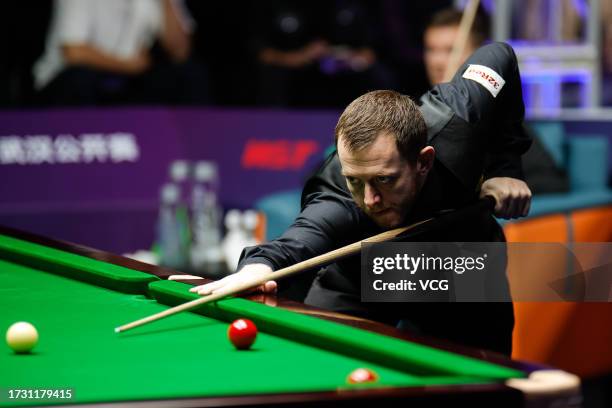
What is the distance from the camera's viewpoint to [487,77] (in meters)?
2.69

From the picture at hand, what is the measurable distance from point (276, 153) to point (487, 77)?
3.23 meters

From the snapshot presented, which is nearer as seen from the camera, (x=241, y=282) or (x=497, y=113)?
(x=241, y=282)

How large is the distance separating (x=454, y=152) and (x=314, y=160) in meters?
3.14

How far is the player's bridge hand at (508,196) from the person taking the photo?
2.67 m

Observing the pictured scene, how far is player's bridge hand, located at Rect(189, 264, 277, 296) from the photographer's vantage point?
214cm

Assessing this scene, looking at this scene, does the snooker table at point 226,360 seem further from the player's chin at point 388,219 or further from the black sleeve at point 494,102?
the black sleeve at point 494,102

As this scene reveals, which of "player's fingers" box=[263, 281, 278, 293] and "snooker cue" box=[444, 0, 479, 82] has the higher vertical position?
"snooker cue" box=[444, 0, 479, 82]

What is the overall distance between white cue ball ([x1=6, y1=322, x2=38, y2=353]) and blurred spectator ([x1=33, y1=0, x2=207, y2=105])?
4216 millimetres

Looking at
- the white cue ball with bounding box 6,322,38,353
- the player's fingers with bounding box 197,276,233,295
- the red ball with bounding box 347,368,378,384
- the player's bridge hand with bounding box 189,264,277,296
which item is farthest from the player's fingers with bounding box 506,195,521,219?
the white cue ball with bounding box 6,322,38,353

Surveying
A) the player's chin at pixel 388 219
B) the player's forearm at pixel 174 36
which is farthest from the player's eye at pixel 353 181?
the player's forearm at pixel 174 36

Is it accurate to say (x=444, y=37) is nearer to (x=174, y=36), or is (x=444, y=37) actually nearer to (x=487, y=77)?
(x=487, y=77)

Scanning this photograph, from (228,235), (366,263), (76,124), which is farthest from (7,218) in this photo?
(366,263)

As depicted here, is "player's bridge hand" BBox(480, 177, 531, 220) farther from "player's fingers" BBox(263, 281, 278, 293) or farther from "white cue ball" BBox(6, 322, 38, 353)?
"white cue ball" BBox(6, 322, 38, 353)
